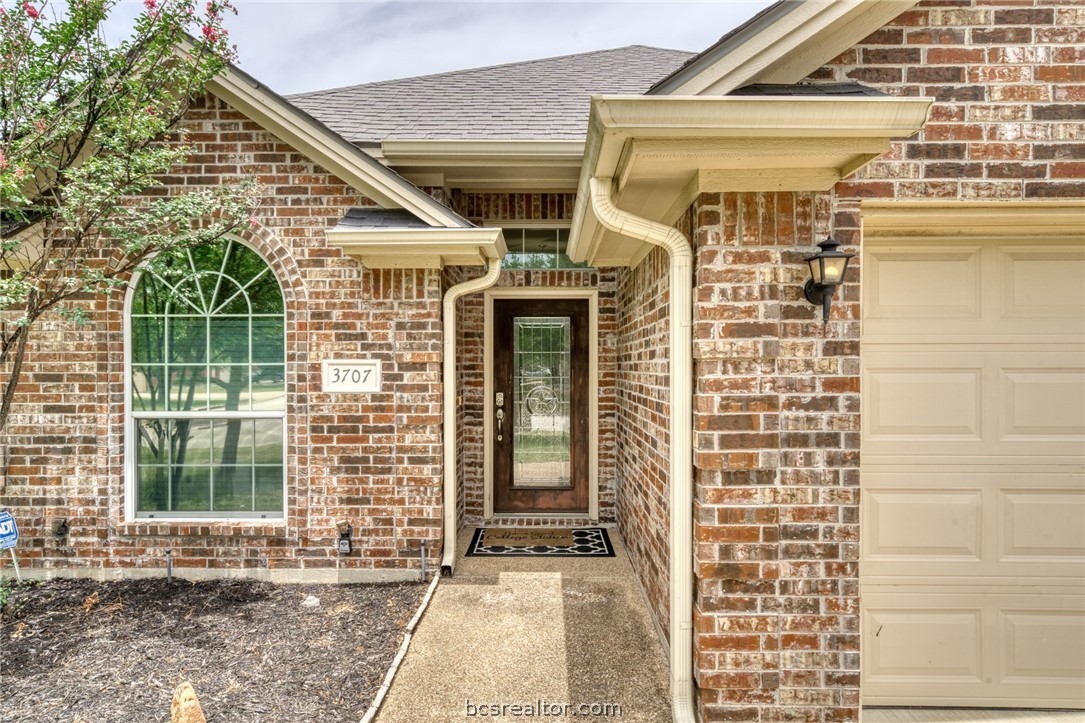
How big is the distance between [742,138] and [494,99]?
4145 mm

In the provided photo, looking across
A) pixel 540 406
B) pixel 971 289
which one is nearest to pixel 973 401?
pixel 971 289

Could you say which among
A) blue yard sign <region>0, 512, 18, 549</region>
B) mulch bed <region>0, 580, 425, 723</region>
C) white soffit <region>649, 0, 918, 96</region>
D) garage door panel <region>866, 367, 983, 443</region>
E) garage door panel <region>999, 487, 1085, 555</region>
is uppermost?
white soffit <region>649, 0, 918, 96</region>

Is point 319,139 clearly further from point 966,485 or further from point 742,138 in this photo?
Answer: point 966,485

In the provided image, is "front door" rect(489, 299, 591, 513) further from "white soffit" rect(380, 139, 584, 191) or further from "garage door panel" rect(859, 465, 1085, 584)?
"garage door panel" rect(859, 465, 1085, 584)

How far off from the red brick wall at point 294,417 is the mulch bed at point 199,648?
0.28 metres

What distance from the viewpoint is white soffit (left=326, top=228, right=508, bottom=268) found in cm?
357

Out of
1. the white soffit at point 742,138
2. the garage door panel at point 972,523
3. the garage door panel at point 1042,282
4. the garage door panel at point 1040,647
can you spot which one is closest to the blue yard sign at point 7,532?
the white soffit at point 742,138

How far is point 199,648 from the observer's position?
10.3 ft

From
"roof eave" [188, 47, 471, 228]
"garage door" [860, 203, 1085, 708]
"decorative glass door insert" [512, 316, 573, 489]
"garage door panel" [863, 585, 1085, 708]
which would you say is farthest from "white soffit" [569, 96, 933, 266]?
"decorative glass door insert" [512, 316, 573, 489]

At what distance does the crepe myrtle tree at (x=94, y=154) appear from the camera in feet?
10.9

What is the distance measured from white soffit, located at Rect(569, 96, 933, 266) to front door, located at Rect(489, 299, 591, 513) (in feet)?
9.58

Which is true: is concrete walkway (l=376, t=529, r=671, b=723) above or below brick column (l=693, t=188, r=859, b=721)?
below

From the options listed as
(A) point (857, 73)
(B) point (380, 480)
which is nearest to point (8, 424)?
(B) point (380, 480)

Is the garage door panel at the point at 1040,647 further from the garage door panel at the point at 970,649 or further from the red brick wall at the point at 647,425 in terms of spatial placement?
the red brick wall at the point at 647,425
